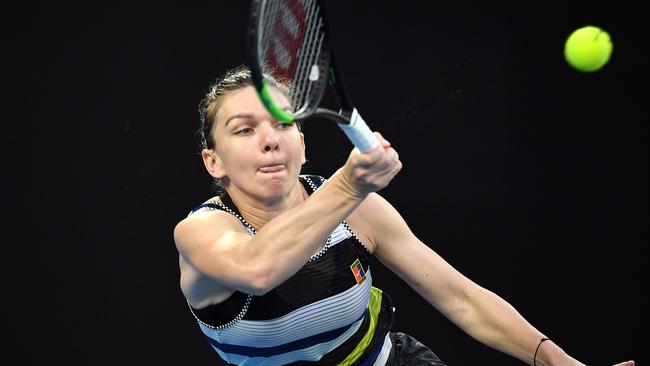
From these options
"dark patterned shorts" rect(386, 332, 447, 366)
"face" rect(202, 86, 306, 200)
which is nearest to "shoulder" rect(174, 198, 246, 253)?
"face" rect(202, 86, 306, 200)

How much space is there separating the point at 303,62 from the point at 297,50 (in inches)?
1.1

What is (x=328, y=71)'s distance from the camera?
73.4 inches

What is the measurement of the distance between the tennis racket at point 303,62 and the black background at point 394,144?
1.35 metres

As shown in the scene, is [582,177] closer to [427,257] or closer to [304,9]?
[427,257]

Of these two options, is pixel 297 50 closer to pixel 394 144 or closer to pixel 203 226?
pixel 203 226

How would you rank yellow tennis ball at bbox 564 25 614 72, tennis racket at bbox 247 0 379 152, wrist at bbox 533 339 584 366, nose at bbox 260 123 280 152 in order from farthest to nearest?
yellow tennis ball at bbox 564 25 614 72
wrist at bbox 533 339 584 366
nose at bbox 260 123 280 152
tennis racket at bbox 247 0 379 152

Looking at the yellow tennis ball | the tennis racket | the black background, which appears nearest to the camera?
the tennis racket

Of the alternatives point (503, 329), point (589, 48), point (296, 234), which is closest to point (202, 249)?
point (296, 234)

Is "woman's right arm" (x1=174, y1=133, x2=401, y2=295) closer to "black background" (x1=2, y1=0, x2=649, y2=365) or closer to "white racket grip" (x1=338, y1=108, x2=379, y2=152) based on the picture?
"white racket grip" (x1=338, y1=108, x2=379, y2=152)

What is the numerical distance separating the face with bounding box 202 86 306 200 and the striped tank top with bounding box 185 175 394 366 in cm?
11

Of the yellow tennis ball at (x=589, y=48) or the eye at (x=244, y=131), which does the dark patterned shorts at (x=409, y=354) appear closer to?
the eye at (x=244, y=131)

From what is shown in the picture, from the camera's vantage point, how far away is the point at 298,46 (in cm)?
190

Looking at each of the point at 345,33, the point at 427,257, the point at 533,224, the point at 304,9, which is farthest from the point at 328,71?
the point at 533,224

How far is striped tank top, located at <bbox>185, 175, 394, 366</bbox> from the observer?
7.10 ft
